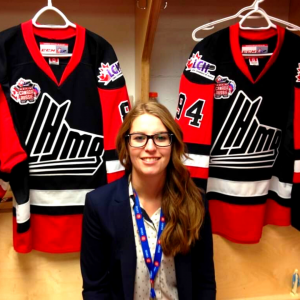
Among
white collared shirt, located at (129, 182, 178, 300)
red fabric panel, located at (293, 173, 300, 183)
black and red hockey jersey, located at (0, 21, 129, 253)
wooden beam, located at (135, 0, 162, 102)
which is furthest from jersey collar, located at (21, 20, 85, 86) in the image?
red fabric panel, located at (293, 173, 300, 183)

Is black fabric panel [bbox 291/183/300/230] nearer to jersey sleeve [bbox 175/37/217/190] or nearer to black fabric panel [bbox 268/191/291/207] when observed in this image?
black fabric panel [bbox 268/191/291/207]

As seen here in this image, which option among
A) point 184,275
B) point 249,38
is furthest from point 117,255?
point 249,38

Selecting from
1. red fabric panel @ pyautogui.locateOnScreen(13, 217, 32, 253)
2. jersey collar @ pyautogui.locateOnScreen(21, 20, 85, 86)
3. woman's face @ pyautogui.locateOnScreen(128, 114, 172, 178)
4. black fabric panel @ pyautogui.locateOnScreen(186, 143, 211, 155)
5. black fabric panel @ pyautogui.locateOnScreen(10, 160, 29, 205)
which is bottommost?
red fabric panel @ pyautogui.locateOnScreen(13, 217, 32, 253)

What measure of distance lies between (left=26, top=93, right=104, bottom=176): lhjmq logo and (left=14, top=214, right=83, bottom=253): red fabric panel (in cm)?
16

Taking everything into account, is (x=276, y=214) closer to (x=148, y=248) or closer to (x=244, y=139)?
(x=244, y=139)

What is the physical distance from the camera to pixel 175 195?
88 centimetres

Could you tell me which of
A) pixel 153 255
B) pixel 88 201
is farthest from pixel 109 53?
pixel 153 255

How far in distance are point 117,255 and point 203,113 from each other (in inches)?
21.0

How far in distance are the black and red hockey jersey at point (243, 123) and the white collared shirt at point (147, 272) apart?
27cm

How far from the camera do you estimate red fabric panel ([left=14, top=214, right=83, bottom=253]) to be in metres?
1.05

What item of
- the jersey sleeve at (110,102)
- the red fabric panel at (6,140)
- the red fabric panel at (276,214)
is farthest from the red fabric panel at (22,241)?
the red fabric panel at (276,214)

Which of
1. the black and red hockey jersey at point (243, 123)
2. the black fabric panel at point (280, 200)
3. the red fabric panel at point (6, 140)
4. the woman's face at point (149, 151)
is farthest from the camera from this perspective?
the black fabric panel at point (280, 200)

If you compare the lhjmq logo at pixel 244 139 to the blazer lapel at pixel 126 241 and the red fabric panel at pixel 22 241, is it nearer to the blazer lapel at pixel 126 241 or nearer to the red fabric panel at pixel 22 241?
the blazer lapel at pixel 126 241

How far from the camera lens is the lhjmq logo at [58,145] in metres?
A: 0.99
